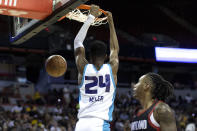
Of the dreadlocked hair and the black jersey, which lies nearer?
the black jersey

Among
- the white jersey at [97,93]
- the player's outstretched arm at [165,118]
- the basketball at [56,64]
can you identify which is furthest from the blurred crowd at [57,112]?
the player's outstretched arm at [165,118]

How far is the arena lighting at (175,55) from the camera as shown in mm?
11648

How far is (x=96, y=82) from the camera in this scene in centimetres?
288

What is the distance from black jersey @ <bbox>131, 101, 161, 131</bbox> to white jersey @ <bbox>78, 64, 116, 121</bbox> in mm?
412

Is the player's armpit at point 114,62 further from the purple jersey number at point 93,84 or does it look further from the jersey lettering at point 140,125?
the jersey lettering at point 140,125

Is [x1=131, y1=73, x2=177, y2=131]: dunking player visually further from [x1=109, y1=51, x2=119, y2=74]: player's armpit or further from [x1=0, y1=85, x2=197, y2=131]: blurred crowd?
[x1=0, y1=85, x2=197, y2=131]: blurred crowd

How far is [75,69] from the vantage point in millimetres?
15492

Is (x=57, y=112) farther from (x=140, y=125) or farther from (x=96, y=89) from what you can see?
(x=140, y=125)

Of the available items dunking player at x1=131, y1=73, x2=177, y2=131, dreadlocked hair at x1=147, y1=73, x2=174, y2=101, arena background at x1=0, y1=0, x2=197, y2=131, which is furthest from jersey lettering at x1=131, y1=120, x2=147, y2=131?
arena background at x1=0, y1=0, x2=197, y2=131

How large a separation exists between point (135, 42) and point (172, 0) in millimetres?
2953

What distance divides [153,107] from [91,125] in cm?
57

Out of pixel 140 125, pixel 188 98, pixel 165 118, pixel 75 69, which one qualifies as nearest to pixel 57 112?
pixel 75 69

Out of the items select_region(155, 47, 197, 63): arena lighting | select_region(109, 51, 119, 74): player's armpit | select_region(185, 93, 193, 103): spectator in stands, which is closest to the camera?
select_region(109, 51, 119, 74): player's armpit

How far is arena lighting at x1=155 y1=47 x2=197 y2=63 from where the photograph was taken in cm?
1165
